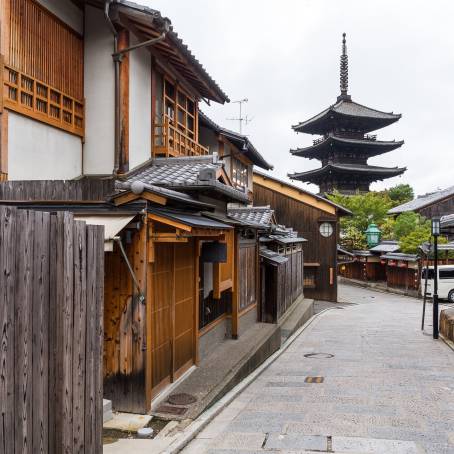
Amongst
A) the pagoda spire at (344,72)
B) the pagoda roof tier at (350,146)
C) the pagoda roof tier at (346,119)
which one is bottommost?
the pagoda roof tier at (350,146)

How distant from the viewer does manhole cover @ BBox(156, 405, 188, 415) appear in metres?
7.99

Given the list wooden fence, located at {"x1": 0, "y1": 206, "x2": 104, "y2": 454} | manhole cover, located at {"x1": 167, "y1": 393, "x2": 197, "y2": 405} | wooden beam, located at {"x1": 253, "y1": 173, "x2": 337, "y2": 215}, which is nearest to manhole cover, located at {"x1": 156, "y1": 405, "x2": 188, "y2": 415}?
manhole cover, located at {"x1": 167, "y1": 393, "x2": 197, "y2": 405}

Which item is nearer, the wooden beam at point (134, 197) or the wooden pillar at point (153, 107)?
the wooden beam at point (134, 197)

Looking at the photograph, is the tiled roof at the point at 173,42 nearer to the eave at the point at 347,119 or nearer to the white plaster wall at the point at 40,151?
the white plaster wall at the point at 40,151

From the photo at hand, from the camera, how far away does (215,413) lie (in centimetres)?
840

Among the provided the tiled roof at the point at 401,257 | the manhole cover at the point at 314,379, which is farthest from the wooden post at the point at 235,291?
the tiled roof at the point at 401,257

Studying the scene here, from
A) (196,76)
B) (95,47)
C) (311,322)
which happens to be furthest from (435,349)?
(95,47)

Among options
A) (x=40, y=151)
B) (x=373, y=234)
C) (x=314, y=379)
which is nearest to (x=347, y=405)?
(x=314, y=379)

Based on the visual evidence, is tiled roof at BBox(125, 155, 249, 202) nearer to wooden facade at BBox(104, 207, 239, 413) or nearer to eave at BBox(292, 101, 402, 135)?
wooden facade at BBox(104, 207, 239, 413)

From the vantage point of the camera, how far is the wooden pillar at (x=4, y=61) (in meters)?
8.50

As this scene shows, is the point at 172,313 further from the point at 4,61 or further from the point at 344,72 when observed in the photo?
the point at 344,72

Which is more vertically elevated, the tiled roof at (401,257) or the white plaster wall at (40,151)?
the white plaster wall at (40,151)

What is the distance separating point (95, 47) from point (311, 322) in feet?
58.4

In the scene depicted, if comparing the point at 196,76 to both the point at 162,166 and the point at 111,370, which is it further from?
the point at 111,370
